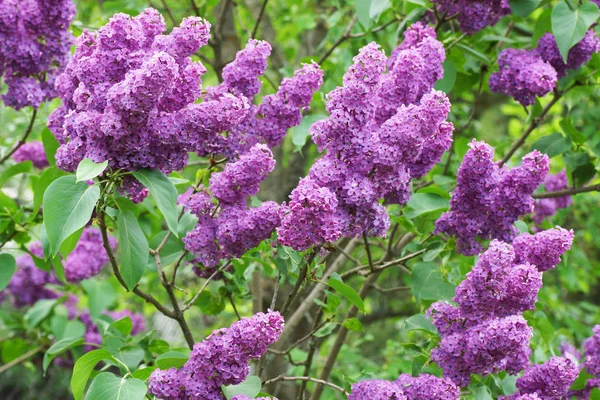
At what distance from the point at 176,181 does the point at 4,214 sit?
87cm

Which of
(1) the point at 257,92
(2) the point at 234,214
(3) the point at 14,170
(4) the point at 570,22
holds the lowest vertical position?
(2) the point at 234,214

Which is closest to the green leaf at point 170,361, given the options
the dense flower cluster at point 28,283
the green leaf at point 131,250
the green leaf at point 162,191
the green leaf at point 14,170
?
the green leaf at point 131,250

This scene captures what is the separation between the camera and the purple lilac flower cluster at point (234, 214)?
1.84 metres

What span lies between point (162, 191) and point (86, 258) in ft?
6.05

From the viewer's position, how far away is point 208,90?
199 cm

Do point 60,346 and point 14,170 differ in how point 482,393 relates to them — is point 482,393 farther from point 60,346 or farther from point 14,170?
point 14,170

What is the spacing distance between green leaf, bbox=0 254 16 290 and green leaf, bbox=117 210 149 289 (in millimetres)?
846

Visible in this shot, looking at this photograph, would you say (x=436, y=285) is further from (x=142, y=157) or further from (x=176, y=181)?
(x=142, y=157)

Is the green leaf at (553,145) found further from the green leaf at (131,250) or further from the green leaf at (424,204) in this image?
the green leaf at (131,250)

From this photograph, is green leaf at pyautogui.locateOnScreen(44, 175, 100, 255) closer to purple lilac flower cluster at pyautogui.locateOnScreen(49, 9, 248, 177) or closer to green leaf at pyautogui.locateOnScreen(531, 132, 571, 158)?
purple lilac flower cluster at pyautogui.locateOnScreen(49, 9, 248, 177)

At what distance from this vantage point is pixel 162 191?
5.50 feet

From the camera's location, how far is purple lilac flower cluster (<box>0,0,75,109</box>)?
245cm

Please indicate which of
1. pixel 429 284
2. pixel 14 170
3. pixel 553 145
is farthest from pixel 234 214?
pixel 553 145

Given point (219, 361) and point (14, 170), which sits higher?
point (14, 170)
